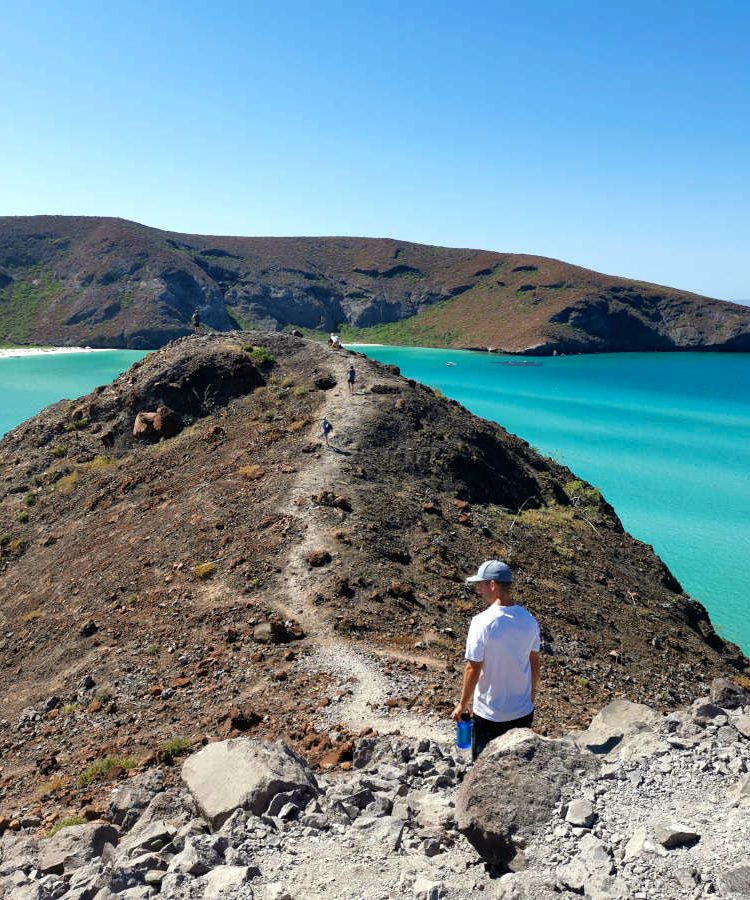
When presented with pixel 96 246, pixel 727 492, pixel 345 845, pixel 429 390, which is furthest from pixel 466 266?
pixel 345 845

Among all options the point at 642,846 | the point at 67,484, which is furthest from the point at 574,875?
the point at 67,484

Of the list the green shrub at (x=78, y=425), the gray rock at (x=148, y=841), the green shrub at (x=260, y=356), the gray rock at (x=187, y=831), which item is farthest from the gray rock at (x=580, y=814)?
the green shrub at (x=78, y=425)

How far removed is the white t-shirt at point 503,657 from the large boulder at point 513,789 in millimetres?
260

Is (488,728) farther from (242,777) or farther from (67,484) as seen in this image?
(67,484)

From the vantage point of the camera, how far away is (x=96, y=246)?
16162cm

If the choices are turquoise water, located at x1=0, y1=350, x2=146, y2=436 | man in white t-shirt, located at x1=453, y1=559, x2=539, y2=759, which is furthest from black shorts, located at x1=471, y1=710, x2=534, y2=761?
turquoise water, located at x1=0, y1=350, x2=146, y2=436

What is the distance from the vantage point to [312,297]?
17138cm

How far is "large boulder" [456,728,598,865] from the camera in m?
5.71

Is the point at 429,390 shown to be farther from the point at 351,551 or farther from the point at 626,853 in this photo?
the point at 626,853

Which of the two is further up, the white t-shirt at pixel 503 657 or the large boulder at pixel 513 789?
the white t-shirt at pixel 503 657

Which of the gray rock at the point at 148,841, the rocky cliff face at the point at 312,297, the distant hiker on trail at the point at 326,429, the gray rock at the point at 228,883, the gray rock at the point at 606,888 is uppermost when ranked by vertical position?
the rocky cliff face at the point at 312,297

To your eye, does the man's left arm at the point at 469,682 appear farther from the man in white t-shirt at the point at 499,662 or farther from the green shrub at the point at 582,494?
the green shrub at the point at 582,494

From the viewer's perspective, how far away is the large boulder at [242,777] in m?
7.03

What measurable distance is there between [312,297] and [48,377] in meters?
87.5
